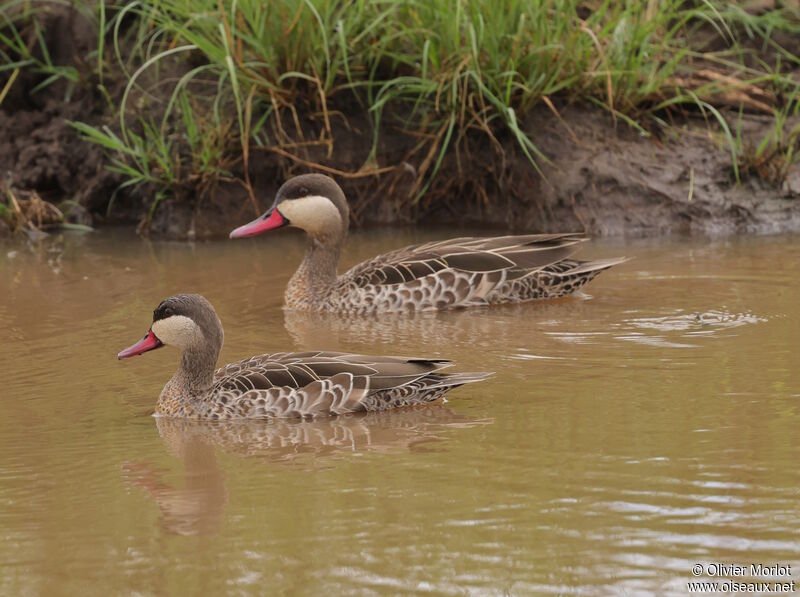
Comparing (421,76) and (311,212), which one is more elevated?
(421,76)

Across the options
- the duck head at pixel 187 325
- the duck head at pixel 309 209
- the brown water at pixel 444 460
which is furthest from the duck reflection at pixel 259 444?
the duck head at pixel 309 209

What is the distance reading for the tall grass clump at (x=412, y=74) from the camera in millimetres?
10203

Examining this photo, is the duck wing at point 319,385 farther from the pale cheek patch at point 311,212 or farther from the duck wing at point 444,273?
the pale cheek patch at point 311,212

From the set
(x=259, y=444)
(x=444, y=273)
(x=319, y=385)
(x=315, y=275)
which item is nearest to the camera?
(x=259, y=444)

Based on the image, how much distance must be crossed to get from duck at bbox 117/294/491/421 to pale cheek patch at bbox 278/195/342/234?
2.84m

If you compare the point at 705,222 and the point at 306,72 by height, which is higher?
the point at 306,72

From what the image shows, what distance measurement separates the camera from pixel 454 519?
15.2ft

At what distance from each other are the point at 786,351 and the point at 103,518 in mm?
3670

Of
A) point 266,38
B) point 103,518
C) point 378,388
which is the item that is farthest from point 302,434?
point 266,38

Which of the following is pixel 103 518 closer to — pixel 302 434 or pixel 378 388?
pixel 302 434

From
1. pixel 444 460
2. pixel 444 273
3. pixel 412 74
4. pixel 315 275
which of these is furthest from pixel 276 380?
pixel 412 74

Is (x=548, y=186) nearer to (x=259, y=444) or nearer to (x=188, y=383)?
(x=188, y=383)

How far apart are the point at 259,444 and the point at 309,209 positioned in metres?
3.64

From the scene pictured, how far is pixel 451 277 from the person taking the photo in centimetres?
870
